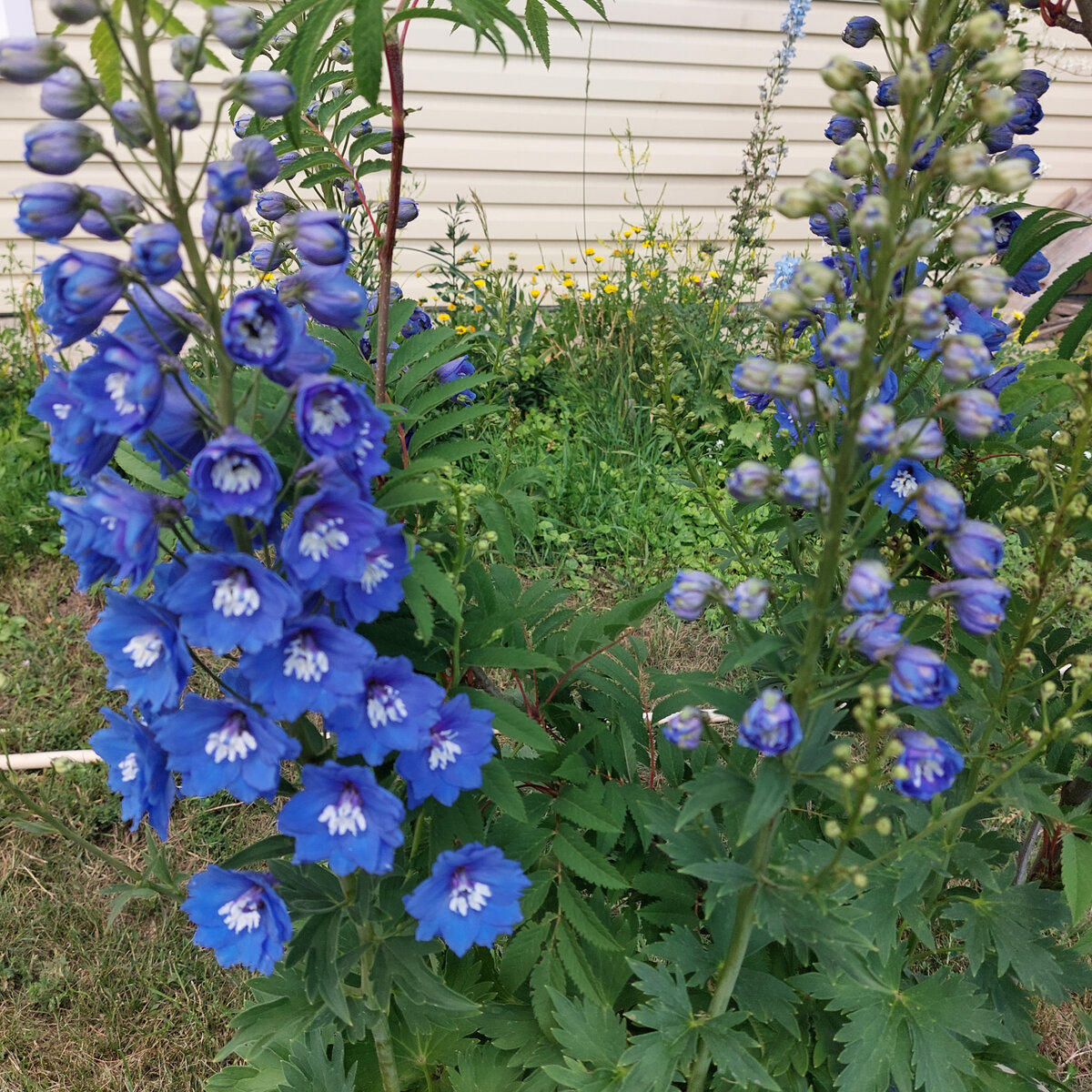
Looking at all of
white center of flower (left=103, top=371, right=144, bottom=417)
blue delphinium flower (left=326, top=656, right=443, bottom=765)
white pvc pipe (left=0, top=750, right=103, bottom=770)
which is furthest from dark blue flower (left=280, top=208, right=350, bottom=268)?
white pvc pipe (left=0, top=750, right=103, bottom=770)

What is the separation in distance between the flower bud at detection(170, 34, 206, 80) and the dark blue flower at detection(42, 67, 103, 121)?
9 cm

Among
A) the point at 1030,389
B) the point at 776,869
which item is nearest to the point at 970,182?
the point at 1030,389

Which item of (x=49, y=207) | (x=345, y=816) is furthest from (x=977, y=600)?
(x=49, y=207)

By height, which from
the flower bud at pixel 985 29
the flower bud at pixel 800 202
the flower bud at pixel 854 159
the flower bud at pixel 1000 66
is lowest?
the flower bud at pixel 800 202

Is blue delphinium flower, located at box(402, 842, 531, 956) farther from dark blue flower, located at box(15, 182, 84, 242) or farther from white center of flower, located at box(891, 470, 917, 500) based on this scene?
dark blue flower, located at box(15, 182, 84, 242)

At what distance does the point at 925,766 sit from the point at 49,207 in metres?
1.13

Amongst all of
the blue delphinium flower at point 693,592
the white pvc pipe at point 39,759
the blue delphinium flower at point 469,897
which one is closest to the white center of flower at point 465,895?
the blue delphinium flower at point 469,897

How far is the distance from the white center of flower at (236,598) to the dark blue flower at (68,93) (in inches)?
19.9

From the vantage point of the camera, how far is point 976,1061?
1662 millimetres

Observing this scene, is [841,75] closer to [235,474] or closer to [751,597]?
[751,597]

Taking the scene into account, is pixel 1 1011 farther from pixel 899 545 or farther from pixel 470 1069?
pixel 899 545

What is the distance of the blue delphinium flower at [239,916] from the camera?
1.16 m

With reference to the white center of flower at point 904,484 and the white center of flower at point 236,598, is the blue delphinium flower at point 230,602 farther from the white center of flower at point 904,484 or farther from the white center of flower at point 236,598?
the white center of flower at point 904,484

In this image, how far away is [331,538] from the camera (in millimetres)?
984
